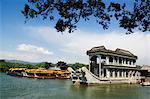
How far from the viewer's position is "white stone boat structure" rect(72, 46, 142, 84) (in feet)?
144

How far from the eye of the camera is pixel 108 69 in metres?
48.2

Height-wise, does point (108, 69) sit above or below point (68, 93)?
above

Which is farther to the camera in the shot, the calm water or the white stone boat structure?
the white stone boat structure

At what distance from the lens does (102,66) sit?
47.1 meters

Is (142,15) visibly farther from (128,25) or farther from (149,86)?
(149,86)

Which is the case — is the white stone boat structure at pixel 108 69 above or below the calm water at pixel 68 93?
above

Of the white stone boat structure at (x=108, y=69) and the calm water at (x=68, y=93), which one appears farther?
the white stone boat structure at (x=108, y=69)

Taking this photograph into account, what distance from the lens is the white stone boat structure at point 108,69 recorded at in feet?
144

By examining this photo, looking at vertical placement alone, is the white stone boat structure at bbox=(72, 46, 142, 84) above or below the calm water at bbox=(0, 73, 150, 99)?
above

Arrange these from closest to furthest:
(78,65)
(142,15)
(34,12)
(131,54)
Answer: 1. (34,12)
2. (142,15)
3. (131,54)
4. (78,65)

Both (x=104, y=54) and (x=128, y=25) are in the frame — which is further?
(x=104, y=54)

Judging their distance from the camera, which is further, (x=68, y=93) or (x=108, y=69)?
(x=108, y=69)

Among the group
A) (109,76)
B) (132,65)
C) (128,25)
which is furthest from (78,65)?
→ (128,25)

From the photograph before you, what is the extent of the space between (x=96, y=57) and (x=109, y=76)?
13.1 ft
